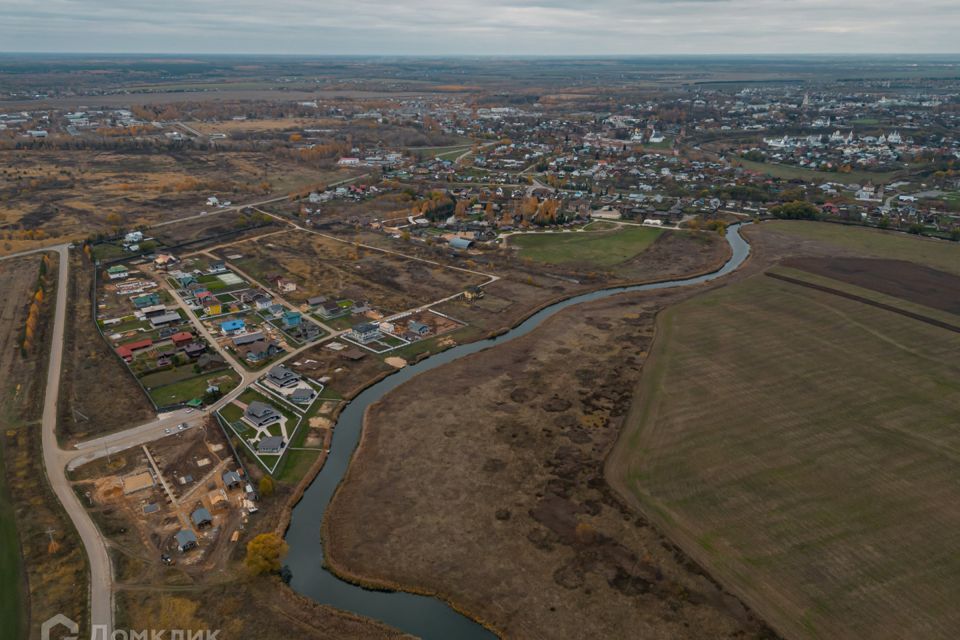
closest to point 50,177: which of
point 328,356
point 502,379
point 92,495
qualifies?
point 328,356

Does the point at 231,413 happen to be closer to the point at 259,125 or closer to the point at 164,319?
the point at 164,319

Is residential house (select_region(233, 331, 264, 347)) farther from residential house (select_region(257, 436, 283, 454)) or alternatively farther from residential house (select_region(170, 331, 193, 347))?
residential house (select_region(257, 436, 283, 454))

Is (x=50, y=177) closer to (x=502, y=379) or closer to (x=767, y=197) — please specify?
(x=502, y=379)

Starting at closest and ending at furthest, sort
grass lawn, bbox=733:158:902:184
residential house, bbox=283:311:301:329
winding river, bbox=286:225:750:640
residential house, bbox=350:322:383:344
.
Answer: winding river, bbox=286:225:750:640, residential house, bbox=350:322:383:344, residential house, bbox=283:311:301:329, grass lawn, bbox=733:158:902:184

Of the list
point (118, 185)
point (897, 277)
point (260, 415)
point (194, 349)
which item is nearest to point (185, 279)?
point (194, 349)

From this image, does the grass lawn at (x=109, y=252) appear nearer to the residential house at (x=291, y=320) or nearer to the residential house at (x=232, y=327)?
the residential house at (x=232, y=327)

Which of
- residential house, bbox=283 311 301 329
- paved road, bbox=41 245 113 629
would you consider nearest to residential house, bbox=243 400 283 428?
paved road, bbox=41 245 113 629
